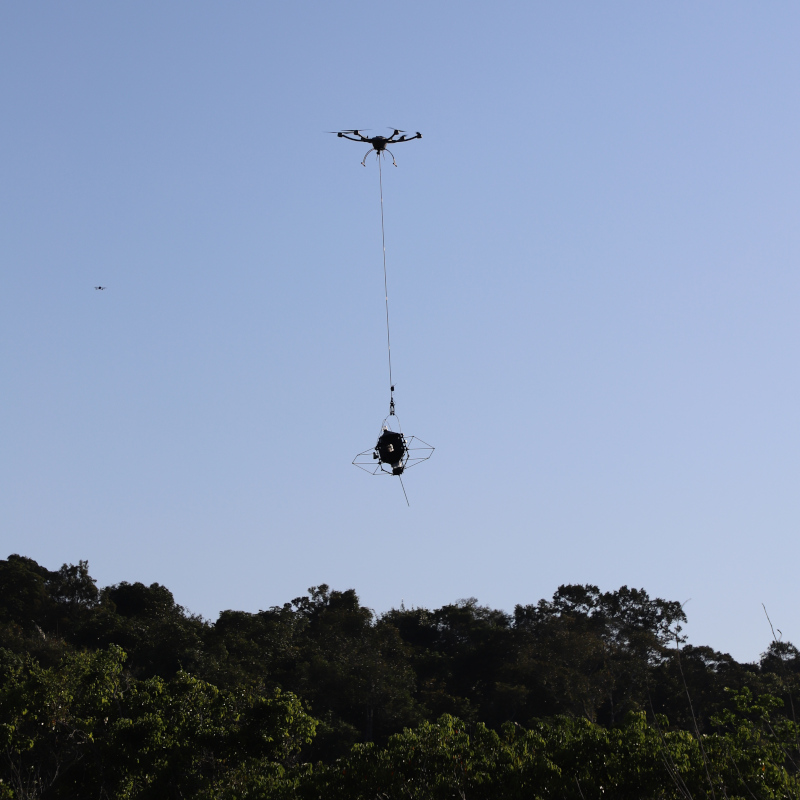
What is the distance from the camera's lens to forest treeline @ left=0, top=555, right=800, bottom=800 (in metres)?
17.7

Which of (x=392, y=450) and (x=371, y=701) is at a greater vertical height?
(x=392, y=450)

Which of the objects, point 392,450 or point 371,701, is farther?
point 371,701

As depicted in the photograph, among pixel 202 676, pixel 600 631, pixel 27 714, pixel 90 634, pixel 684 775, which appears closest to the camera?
pixel 684 775

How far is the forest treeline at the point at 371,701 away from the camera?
17656mm

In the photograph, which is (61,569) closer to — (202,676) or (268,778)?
(202,676)

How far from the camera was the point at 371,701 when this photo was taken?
40.2m

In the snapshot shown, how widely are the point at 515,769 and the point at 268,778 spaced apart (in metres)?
4.55

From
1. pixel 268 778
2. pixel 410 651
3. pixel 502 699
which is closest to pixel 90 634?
pixel 410 651

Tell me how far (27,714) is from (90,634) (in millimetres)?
27271

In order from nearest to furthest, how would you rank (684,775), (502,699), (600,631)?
(684,775) → (502,699) → (600,631)

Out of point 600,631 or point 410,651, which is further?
point 600,631

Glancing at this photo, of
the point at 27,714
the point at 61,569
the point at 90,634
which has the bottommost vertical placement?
the point at 27,714

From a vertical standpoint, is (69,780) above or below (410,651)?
below

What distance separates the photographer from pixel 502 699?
1646 inches
